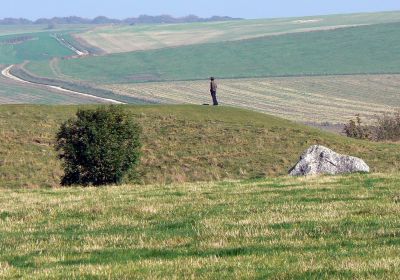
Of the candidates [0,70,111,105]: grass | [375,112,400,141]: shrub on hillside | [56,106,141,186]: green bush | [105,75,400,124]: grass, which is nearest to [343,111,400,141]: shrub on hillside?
[375,112,400,141]: shrub on hillside

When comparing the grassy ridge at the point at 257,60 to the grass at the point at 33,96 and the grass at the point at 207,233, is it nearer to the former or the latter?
the grass at the point at 33,96

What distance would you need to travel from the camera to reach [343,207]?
65.8 ft

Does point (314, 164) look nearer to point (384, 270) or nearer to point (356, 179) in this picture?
point (356, 179)

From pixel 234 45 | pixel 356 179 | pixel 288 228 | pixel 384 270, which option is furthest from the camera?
pixel 234 45

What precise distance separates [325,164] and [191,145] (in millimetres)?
16188

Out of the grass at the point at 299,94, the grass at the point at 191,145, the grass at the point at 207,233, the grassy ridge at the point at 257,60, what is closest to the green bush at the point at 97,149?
the grass at the point at 191,145

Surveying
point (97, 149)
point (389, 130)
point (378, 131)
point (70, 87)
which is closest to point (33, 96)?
point (70, 87)

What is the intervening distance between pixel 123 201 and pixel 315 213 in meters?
6.33

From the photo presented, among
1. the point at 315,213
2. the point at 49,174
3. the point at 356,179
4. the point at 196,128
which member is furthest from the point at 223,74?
the point at 315,213

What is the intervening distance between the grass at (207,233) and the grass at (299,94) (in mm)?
70717

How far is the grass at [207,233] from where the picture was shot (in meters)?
12.7

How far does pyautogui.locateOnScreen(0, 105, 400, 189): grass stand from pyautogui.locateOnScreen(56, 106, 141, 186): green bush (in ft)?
16.8

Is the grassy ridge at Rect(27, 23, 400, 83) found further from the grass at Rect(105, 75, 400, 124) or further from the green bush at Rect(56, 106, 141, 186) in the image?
the green bush at Rect(56, 106, 141, 186)

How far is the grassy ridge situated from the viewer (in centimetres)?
14888
